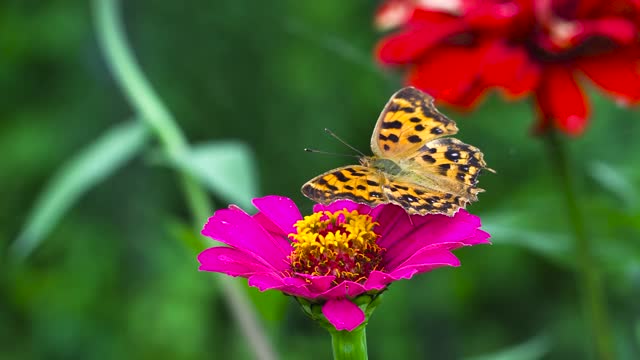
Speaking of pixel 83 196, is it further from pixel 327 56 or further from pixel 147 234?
pixel 327 56

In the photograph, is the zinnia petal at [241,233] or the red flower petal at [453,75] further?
the red flower petal at [453,75]

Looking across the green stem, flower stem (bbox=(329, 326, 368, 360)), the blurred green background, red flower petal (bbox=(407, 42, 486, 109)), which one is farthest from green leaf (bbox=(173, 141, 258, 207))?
the blurred green background

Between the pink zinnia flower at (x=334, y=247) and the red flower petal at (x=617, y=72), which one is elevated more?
the red flower petal at (x=617, y=72)

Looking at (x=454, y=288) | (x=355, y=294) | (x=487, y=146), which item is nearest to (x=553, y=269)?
(x=487, y=146)

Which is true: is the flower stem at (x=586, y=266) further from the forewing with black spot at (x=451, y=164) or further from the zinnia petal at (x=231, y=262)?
the zinnia petal at (x=231, y=262)

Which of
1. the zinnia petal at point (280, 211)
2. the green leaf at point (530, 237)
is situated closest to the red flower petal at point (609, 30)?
the green leaf at point (530, 237)

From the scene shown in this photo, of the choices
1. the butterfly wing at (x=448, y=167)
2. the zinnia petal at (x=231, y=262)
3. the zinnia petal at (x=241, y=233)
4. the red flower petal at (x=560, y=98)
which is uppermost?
the red flower petal at (x=560, y=98)

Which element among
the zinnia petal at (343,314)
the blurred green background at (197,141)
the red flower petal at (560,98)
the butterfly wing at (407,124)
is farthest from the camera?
the blurred green background at (197,141)

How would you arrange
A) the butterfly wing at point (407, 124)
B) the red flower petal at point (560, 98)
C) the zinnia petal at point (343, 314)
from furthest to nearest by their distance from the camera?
the red flower petal at point (560, 98) → the butterfly wing at point (407, 124) → the zinnia petal at point (343, 314)
